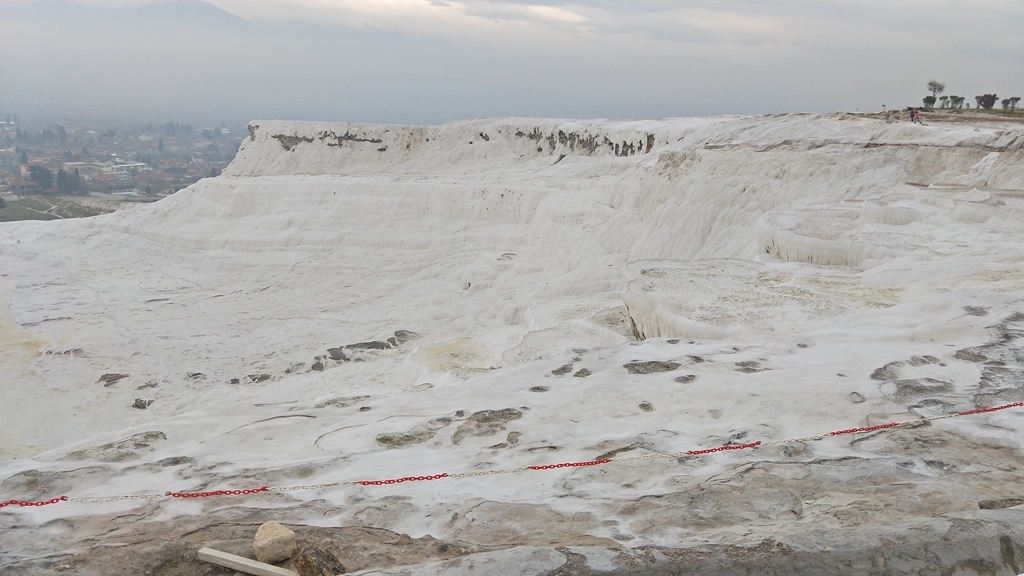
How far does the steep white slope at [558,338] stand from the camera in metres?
4.22

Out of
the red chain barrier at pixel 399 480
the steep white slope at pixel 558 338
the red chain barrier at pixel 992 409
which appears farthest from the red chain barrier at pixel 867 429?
the red chain barrier at pixel 399 480

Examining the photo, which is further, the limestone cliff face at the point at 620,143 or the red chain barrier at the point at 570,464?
the limestone cliff face at the point at 620,143

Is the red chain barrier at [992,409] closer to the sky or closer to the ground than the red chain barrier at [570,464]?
→ closer to the sky

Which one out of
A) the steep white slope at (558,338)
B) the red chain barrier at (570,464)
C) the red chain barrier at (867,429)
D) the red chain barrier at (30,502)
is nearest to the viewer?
the steep white slope at (558,338)

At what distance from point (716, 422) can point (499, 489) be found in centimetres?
185

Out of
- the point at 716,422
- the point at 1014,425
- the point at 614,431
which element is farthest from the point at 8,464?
the point at 1014,425

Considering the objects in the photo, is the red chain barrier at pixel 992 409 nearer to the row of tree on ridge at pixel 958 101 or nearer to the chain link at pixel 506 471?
the chain link at pixel 506 471

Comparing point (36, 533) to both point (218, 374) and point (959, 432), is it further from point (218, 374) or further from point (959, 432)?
point (218, 374)

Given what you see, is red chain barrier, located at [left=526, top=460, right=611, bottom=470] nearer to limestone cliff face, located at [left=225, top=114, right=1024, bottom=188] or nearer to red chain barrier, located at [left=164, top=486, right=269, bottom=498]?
red chain barrier, located at [left=164, top=486, right=269, bottom=498]

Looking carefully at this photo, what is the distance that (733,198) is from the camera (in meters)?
15.7

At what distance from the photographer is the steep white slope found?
422 centimetres

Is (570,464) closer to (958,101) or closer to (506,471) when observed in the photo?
(506,471)

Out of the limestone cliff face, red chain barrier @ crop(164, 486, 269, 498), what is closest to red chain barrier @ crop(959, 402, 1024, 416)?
red chain barrier @ crop(164, 486, 269, 498)

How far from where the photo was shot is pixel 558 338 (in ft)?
33.1
